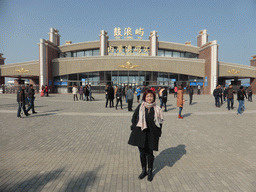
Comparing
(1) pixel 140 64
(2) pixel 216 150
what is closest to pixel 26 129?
(2) pixel 216 150

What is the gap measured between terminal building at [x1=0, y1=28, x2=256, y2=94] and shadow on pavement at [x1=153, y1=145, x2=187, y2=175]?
99.2ft

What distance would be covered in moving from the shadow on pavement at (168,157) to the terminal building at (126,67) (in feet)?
99.2

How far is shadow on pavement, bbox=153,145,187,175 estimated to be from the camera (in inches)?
137

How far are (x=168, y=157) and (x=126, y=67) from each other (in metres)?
30.8

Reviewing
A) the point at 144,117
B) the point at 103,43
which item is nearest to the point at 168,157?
the point at 144,117

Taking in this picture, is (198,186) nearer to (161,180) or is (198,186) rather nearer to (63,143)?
(161,180)

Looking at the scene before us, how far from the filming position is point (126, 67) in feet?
111

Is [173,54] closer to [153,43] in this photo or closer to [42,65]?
[153,43]

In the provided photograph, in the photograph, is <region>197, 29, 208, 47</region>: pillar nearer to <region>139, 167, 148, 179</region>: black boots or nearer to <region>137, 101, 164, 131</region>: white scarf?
<region>137, 101, 164, 131</region>: white scarf

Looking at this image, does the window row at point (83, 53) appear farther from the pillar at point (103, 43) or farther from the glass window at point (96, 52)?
the pillar at point (103, 43)

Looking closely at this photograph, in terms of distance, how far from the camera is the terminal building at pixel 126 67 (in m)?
33.8

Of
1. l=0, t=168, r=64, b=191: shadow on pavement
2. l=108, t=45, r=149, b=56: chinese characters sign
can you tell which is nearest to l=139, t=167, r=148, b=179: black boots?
l=0, t=168, r=64, b=191: shadow on pavement

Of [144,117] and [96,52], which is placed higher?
[96,52]

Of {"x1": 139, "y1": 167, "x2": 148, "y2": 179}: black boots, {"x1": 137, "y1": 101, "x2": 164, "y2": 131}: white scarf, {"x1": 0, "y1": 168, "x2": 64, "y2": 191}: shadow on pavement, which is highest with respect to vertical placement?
{"x1": 137, "y1": 101, "x2": 164, "y2": 131}: white scarf
